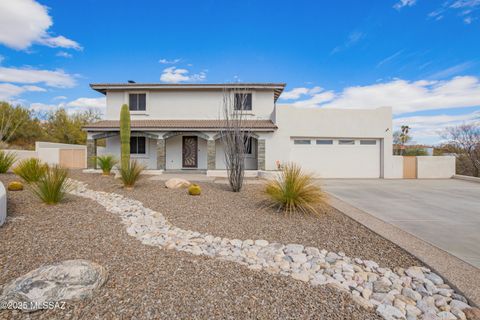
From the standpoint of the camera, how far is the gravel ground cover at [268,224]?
4.51 m

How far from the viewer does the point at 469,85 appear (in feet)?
56.9

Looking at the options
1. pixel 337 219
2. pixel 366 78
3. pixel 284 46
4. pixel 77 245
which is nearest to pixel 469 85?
pixel 366 78

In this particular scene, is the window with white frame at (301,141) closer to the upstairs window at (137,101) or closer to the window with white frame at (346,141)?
the window with white frame at (346,141)

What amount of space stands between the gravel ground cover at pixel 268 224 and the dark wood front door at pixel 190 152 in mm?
9366

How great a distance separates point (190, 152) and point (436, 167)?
691 inches

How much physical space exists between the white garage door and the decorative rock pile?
12502 mm

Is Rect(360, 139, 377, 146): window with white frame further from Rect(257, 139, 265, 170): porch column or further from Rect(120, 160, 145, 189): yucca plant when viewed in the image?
Rect(120, 160, 145, 189): yucca plant

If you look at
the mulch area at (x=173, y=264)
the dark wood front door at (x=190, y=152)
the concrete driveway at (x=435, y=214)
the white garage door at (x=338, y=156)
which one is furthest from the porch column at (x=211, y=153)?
the mulch area at (x=173, y=264)

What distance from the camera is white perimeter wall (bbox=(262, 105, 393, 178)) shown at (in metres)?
16.4

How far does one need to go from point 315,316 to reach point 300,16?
1519 cm

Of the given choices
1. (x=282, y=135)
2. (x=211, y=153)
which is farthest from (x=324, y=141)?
(x=211, y=153)

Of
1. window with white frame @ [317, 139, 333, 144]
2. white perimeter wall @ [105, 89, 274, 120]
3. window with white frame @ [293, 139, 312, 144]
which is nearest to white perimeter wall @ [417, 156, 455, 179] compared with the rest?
window with white frame @ [317, 139, 333, 144]

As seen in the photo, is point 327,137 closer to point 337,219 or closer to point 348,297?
point 337,219

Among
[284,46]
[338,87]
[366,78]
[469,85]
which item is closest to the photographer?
[284,46]
